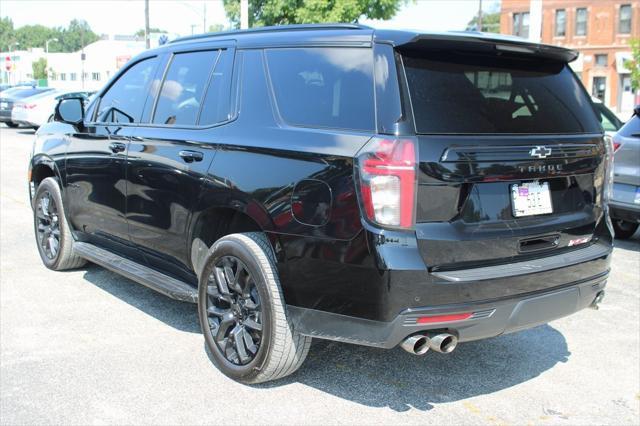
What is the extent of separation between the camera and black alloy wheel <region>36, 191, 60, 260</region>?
6.16 m

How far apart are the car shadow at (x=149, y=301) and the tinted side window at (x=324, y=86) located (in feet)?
6.21

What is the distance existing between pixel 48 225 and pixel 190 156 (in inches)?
105

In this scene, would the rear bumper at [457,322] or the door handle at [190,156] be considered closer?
the rear bumper at [457,322]

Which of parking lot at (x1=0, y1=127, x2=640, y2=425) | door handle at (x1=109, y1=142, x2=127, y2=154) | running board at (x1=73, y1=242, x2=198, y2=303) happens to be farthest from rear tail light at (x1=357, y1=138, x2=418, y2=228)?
door handle at (x1=109, y1=142, x2=127, y2=154)

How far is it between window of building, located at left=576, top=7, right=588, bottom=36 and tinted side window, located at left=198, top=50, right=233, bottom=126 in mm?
48949

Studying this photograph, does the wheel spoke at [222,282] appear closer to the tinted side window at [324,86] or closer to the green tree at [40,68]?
the tinted side window at [324,86]

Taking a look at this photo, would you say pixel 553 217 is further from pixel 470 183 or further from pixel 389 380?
pixel 389 380

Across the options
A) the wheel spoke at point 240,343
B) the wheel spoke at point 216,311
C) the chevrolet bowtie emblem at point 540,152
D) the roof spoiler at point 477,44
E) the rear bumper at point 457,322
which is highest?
the roof spoiler at point 477,44

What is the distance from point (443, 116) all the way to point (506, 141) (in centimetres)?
36

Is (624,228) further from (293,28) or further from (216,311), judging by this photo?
(216,311)

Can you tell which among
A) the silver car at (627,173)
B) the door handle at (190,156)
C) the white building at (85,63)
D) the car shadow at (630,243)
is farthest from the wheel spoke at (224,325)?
the white building at (85,63)

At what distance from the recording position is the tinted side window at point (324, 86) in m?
3.45

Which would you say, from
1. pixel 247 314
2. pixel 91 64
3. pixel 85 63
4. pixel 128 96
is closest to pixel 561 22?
pixel 128 96

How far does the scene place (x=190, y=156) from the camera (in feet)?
14.0
